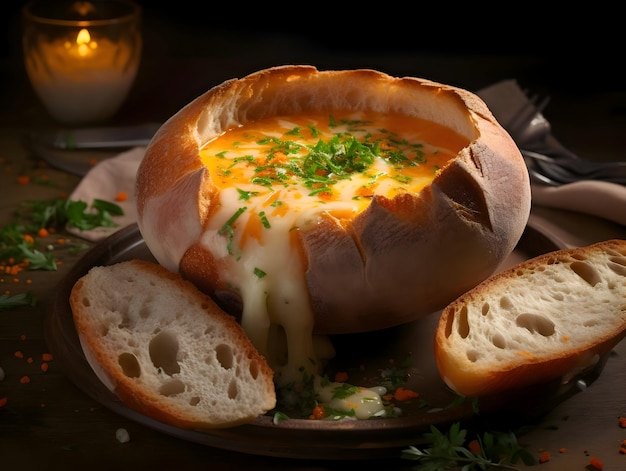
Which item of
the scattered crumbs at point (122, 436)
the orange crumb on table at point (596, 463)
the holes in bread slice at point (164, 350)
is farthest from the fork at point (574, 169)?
the scattered crumbs at point (122, 436)

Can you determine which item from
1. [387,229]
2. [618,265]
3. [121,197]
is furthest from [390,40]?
[387,229]

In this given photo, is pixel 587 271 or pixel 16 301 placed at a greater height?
pixel 587 271

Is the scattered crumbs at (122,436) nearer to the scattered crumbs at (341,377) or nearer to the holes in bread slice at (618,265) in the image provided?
the scattered crumbs at (341,377)

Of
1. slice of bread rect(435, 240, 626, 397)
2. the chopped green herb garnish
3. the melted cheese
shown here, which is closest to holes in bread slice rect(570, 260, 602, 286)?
slice of bread rect(435, 240, 626, 397)

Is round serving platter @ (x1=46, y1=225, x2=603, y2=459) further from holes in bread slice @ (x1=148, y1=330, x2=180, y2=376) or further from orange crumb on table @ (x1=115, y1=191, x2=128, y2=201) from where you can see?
orange crumb on table @ (x1=115, y1=191, x2=128, y2=201)

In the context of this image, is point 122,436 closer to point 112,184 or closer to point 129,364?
point 129,364

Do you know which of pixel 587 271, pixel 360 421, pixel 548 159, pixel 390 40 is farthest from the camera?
pixel 390 40
